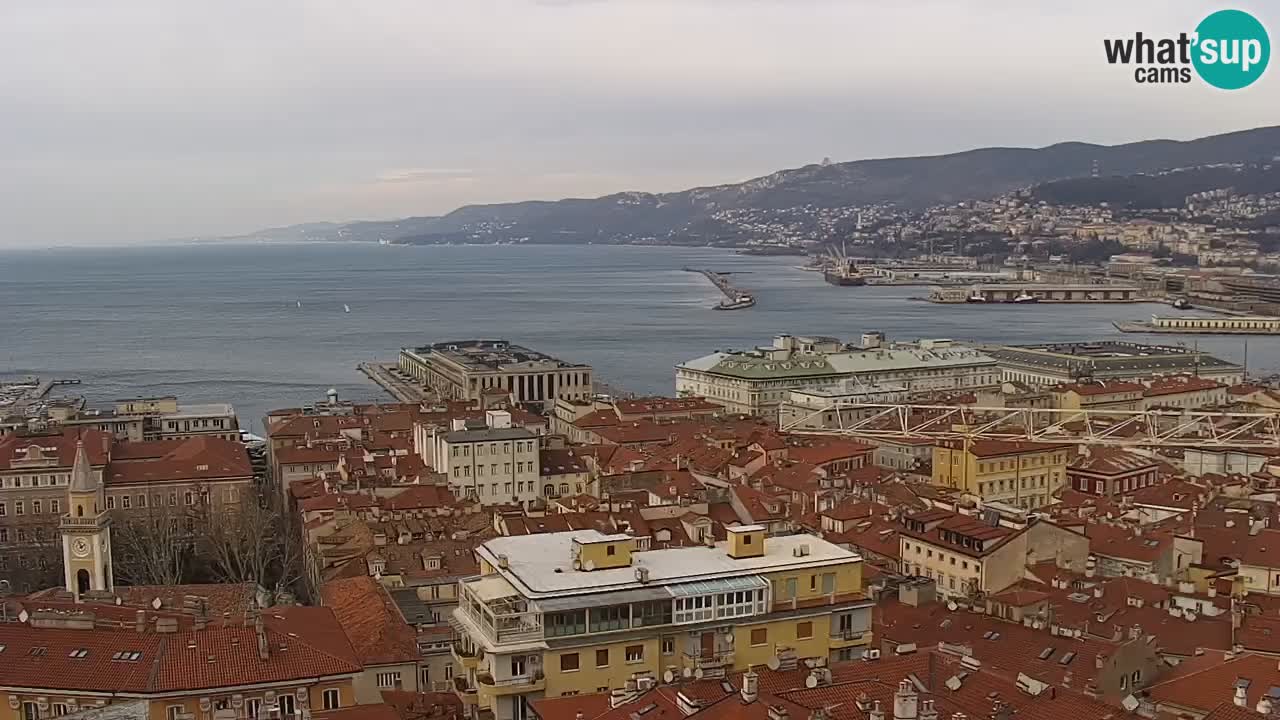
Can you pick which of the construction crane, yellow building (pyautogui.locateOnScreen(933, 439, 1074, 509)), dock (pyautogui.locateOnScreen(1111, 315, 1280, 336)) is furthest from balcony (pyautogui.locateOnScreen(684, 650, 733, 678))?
dock (pyautogui.locateOnScreen(1111, 315, 1280, 336))

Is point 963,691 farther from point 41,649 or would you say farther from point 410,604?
point 410,604

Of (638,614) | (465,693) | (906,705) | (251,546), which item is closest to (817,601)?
(638,614)

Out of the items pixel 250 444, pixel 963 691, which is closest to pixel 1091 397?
pixel 250 444

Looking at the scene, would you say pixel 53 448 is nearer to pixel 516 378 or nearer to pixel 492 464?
pixel 492 464

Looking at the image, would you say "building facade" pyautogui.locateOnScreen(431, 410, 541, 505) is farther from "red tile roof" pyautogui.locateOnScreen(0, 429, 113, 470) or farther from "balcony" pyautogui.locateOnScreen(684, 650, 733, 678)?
"balcony" pyautogui.locateOnScreen(684, 650, 733, 678)

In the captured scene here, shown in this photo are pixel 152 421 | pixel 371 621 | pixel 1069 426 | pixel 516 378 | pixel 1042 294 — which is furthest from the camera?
pixel 1042 294

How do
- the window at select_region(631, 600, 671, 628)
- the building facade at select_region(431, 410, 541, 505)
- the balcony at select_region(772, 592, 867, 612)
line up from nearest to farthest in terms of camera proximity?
1. the window at select_region(631, 600, 671, 628)
2. the balcony at select_region(772, 592, 867, 612)
3. the building facade at select_region(431, 410, 541, 505)
